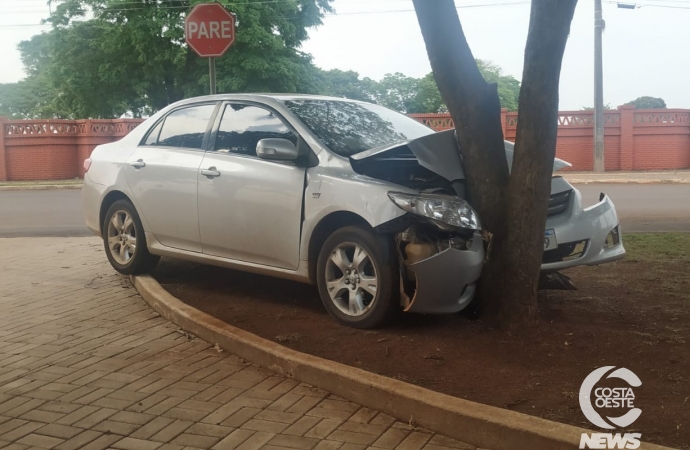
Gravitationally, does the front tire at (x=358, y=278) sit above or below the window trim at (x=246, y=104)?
below

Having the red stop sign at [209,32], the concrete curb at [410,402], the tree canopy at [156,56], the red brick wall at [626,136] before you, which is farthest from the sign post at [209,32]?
the tree canopy at [156,56]

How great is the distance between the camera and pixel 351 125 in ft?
20.5

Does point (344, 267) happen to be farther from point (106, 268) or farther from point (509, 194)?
point (106, 268)

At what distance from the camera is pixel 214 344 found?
17.3 feet

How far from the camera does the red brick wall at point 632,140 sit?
2812cm

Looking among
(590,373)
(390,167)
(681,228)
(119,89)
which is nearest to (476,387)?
(590,373)

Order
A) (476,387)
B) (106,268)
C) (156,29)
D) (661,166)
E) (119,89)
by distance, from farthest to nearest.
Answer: (119,89) < (156,29) < (661,166) < (106,268) < (476,387)

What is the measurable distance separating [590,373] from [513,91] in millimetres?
53741

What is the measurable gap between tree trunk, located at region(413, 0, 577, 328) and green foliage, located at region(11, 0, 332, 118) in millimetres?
25572

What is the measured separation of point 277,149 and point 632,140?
25641 millimetres

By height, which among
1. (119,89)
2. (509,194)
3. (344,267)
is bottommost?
(344,267)

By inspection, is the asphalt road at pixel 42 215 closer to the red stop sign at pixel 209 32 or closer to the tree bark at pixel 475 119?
the red stop sign at pixel 209 32

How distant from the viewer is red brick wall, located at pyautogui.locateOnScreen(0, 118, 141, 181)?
31.5 m

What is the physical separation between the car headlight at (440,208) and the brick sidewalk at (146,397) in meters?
1.37
